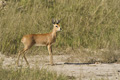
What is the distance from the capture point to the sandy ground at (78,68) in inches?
324

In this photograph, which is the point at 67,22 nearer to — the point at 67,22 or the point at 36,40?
the point at 67,22

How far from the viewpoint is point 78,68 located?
9.41 m

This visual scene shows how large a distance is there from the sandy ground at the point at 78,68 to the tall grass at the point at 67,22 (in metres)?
1.06

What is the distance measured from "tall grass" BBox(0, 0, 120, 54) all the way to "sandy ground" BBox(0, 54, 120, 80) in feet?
3.47

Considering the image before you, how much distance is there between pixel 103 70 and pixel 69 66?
102 cm

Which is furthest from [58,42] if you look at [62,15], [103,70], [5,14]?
[103,70]

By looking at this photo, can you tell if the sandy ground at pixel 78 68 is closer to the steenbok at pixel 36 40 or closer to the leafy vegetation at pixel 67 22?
the steenbok at pixel 36 40

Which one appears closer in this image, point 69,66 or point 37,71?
point 37,71

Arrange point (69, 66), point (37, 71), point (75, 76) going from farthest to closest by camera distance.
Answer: point (69, 66), point (75, 76), point (37, 71)

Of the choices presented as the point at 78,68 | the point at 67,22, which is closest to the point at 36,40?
the point at 78,68

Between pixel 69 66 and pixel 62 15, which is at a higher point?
pixel 62 15

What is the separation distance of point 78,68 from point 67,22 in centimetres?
368

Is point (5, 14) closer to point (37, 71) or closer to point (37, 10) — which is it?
point (37, 10)

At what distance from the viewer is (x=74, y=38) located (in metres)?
12.3
